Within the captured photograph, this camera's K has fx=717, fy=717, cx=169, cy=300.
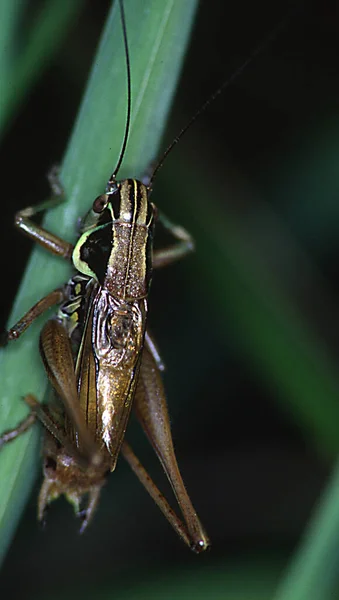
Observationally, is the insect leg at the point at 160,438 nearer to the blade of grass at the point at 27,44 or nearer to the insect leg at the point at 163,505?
the insect leg at the point at 163,505

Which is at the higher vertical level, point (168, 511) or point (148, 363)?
point (148, 363)

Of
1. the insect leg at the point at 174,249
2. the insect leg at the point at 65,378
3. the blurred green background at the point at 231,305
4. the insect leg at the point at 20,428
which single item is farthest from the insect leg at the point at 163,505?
the insect leg at the point at 174,249

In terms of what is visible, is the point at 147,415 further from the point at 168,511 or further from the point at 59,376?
the point at 59,376

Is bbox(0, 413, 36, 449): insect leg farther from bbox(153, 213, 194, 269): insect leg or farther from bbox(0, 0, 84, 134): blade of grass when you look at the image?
bbox(153, 213, 194, 269): insect leg

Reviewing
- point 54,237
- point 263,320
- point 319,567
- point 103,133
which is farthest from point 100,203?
point 319,567

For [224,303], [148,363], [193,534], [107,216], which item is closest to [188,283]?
[224,303]

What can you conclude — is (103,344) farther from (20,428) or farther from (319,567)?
(319,567)

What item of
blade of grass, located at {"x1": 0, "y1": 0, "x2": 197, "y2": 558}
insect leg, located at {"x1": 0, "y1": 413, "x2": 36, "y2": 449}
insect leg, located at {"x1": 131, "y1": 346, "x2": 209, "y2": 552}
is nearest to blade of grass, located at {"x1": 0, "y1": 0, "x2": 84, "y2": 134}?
blade of grass, located at {"x1": 0, "y1": 0, "x2": 197, "y2": 558}
